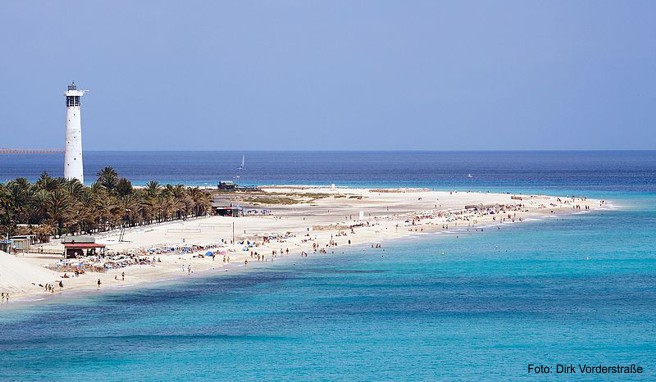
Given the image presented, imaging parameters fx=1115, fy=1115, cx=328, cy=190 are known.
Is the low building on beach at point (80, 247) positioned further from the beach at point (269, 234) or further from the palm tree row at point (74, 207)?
the palm tree row at point (74, 207)

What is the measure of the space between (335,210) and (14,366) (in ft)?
299

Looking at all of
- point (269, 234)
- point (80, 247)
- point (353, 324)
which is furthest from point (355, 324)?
point (269, 234)

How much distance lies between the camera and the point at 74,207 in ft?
294

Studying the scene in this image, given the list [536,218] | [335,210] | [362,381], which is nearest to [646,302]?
[362,381]

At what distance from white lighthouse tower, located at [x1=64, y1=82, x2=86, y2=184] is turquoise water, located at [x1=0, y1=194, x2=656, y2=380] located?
1755 inches

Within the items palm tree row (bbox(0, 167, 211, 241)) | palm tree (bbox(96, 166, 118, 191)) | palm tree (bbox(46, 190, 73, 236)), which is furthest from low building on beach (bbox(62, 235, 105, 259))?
palm tree (bbox(96, 166, 118, 191))

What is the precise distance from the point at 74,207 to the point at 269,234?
18.0 metres

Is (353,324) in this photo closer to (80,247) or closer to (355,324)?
(355,324)

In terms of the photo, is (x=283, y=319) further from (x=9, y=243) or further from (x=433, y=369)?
(x=9, y=243)

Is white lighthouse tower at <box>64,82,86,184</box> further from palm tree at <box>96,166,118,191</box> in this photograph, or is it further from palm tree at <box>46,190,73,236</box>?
palm tree at <box>46,190,73,236</box>

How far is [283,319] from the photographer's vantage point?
5581 cm

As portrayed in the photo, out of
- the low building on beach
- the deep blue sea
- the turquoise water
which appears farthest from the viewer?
the low building on beach

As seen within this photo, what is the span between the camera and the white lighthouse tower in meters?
117

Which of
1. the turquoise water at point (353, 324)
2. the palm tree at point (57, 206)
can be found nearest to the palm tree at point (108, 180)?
the palm tree at point (57, 206)
